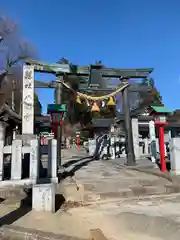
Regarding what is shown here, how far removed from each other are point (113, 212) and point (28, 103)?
228 inches

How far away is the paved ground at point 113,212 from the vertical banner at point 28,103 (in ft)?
9.35

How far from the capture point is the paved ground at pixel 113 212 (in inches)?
159

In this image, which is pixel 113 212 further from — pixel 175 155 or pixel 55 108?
pixel 55 108

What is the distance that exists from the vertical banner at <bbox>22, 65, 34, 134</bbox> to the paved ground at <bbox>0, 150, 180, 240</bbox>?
2.85 metres

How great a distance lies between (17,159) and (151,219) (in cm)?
483

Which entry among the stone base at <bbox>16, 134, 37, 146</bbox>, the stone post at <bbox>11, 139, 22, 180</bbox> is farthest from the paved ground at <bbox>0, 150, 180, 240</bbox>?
the stone base at <bbox>16, 134, 37, 146</bbox>

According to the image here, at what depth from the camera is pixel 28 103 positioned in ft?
29.5

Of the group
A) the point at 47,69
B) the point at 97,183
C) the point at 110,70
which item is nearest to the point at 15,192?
the point at 97,183

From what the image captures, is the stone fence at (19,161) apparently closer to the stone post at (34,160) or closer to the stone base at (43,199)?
the stone post at (34,160)

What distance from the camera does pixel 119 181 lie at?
25.5 ft

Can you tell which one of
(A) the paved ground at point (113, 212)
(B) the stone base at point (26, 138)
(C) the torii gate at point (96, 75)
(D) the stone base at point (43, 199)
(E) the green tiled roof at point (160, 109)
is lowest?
(A) the paved ground at point (113, 212)

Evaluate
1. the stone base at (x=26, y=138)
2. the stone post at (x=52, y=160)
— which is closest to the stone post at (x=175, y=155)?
the stone post at (x=52, y=160)

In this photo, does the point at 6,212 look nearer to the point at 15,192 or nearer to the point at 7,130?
the point at 15,192

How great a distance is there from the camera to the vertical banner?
8.71 metres
